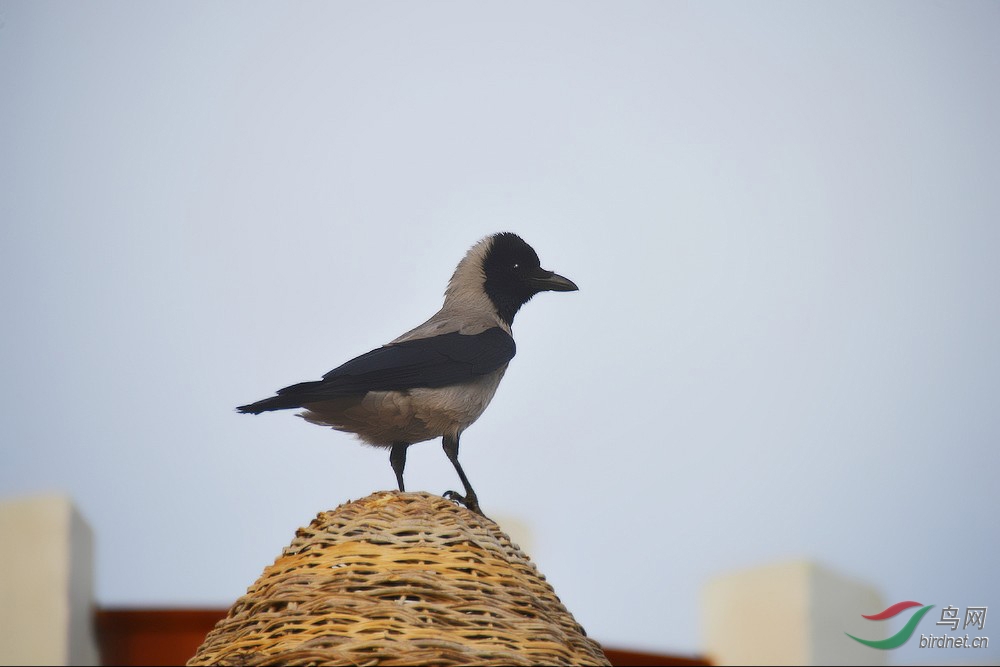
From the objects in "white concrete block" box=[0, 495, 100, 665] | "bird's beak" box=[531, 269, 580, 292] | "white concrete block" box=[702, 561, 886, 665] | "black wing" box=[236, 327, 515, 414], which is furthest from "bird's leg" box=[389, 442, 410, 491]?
"white concrete block" box=[702, 561, 886, 665]

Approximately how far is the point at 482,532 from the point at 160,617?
2709 millimetres

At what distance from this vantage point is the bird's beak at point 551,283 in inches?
146

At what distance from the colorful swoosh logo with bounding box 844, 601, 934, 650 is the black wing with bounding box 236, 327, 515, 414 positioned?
2332mm

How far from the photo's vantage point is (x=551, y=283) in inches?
147

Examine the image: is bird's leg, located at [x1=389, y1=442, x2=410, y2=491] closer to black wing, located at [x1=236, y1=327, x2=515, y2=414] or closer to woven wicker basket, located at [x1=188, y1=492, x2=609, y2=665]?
black wing, located at [x1=236, y1=327, x2=515, y2=414]

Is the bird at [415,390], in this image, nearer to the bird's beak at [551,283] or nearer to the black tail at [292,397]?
the black tail at [292,397]

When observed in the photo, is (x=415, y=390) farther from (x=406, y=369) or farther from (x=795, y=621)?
(x=795, y=621)

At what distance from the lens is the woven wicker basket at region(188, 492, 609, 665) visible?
1.78 metres

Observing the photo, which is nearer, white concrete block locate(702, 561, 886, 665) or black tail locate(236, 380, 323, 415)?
black tail locate(236, 380, 323, 415)

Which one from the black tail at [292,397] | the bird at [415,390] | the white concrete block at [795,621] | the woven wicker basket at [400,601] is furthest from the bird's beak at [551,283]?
the white concrete block at [795,621]

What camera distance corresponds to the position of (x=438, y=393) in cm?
307

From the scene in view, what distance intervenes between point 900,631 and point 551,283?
2.34 meters

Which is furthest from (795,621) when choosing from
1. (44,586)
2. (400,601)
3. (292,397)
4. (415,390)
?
(400,601)

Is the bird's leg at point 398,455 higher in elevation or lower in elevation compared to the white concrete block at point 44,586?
higher
